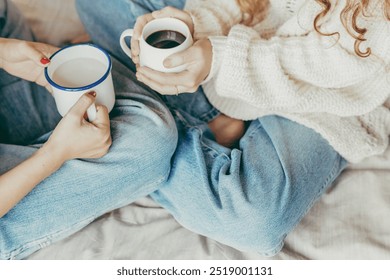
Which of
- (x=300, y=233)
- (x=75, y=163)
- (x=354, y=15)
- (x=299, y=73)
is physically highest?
(x=354, y=15)

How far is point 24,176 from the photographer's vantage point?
2.34ft

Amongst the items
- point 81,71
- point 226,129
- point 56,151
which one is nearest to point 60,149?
point 56,151

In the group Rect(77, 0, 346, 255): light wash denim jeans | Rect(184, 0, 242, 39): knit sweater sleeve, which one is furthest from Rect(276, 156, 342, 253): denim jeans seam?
Rect(184, 0, 242, 39): knit sweater sleeve

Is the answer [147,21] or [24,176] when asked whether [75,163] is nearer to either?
[24,176]

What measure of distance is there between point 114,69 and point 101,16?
106mm

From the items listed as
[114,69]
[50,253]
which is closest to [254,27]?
[114,69]

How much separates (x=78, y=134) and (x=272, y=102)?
31 centimetres

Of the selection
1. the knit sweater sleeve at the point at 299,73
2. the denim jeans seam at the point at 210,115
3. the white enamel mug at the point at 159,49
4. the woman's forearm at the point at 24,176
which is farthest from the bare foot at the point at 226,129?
the woman's forearm at the point at 24,176

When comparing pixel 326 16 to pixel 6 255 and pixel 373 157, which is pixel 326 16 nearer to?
pixel 373 157

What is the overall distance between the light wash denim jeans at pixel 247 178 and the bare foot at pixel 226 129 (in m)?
0.04

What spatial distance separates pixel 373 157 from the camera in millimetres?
917

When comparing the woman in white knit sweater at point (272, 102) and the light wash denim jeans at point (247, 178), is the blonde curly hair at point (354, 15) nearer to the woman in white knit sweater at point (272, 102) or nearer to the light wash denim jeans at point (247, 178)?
the woman in white knit sweater at point (272, 102)

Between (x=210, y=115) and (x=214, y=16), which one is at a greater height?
(x=214, y=16)

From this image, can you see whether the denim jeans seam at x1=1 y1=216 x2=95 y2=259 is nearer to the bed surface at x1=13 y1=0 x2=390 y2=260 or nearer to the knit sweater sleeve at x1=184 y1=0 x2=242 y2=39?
the bed surface at x1=13 y1=0 x2=390 y2=260
